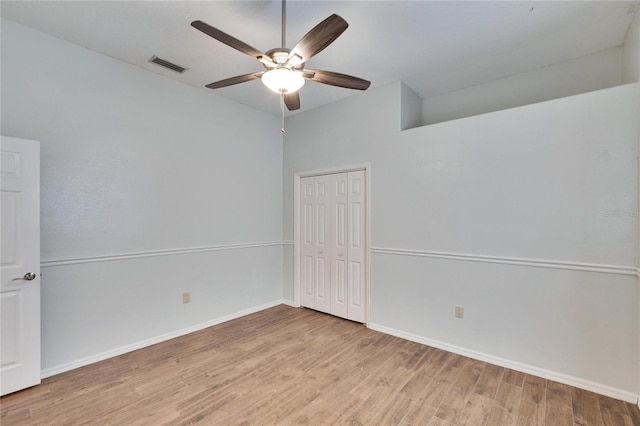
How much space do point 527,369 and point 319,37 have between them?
10.4 ft

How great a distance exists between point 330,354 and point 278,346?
1.85 feet

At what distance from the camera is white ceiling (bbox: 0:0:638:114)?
7.09 ft

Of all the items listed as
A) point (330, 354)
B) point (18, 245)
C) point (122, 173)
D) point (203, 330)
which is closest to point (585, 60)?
point (330, 354)

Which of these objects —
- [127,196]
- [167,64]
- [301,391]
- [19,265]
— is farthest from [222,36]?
[301,391]

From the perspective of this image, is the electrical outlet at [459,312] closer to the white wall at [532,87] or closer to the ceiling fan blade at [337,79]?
the white wall at [532,87]

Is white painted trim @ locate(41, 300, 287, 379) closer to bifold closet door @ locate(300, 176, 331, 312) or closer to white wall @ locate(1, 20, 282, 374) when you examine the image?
white wall @ locate(1, 20, 282, 374)

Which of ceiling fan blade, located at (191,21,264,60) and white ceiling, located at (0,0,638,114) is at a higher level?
white ceiling, located at (0,0,638,114)

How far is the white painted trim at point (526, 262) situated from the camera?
7.37ft

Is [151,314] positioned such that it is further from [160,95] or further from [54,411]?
[160,95]

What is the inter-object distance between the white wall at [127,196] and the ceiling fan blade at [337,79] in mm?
1996

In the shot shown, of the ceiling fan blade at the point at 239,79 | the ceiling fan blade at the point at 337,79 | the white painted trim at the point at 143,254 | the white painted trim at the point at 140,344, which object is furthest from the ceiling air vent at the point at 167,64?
the white painted trim at the point at 140,344

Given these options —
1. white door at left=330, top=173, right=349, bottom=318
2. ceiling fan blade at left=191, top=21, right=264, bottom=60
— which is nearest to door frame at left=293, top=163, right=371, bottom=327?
white door at left=330, top=173, right=349, bottom=318

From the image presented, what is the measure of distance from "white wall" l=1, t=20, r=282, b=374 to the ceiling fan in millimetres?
1401

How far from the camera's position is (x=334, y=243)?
397cm
